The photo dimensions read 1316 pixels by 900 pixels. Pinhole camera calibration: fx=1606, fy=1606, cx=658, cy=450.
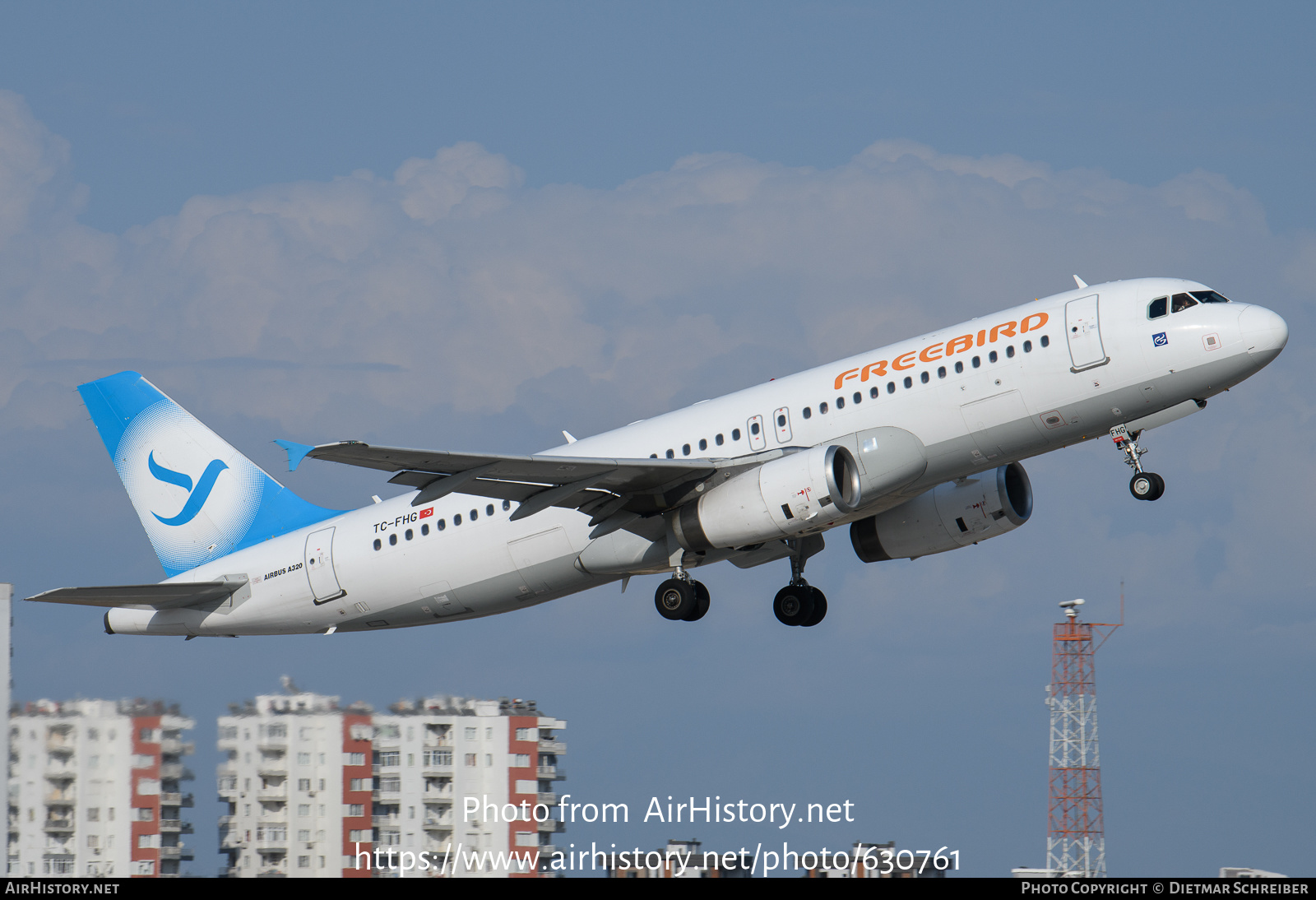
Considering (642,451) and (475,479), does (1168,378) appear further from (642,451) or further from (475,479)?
(475,479)

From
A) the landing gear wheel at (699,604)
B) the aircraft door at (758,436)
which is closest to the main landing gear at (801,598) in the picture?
the landing gear wheel at (699,604)

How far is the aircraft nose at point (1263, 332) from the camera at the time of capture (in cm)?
2983

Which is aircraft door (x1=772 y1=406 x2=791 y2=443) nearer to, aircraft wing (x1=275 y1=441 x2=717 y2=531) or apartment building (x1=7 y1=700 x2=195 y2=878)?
aircraft wing (x1=275 y1=441 x2=717 y2=531)

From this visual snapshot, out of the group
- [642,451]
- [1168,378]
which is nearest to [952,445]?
[1168,378]

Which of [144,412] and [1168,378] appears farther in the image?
[144,412]

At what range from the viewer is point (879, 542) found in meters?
37.2

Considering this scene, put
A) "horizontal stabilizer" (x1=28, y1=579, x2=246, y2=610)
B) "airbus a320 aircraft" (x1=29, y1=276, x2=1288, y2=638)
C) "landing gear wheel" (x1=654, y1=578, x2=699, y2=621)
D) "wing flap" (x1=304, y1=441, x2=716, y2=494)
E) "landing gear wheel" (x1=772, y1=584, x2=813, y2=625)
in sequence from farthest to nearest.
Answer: "landing gear wheel" (x1=772, y1=584, x2=813, y2=625) < "horizontal stabilizer" (x1=28, y1=579, x2=246, y2=610) < "landing gear wheel" (x1=654, y1=578, x2=699, y2=621) < "airbus a320 aircraft" (x1=29, y1=276, x2=1288, y2=638) < "wing flap" (x1=304, y1=441, x2=716, y2=494)

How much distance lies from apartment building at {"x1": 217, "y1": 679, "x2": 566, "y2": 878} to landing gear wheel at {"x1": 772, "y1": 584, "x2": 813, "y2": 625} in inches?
402

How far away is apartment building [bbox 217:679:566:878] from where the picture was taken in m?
40.0

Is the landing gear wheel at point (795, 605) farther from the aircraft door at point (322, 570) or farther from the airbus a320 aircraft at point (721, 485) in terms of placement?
the aircraft door at point (322, 570)

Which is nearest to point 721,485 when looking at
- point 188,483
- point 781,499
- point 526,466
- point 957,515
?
point 781,499

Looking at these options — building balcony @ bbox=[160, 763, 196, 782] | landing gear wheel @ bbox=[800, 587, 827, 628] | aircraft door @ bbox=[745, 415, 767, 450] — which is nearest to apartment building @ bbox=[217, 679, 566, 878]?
building balcony @ bbox=[160, 763, 196, 782]
